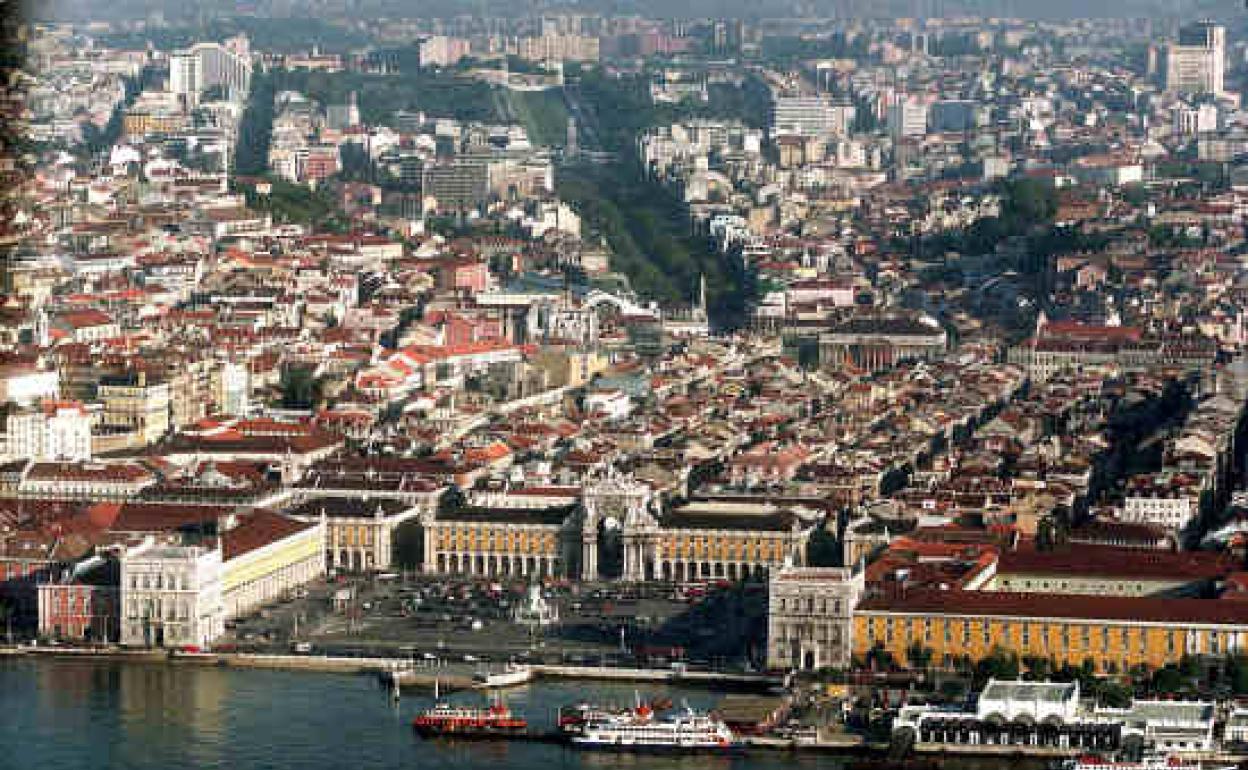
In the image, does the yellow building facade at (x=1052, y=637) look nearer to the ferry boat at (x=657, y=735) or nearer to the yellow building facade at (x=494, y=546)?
the ferry boat at (x=657, y=735)

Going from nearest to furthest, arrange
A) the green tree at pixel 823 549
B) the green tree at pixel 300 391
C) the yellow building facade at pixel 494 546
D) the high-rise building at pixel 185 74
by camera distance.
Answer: the green tree at pixel 823 549 < the yellow building facade at pixel 494 546 < the green tree at pixel 300 391 < the high-rise building at pixel 185 74

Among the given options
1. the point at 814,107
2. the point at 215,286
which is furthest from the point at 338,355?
the point at 814,107

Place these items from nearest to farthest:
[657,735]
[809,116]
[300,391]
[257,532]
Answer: [657,735] → [257,532] → [300,391] → [809,116]

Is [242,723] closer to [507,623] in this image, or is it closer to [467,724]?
[467,724]

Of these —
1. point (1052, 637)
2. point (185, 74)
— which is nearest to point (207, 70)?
point (185, 74)

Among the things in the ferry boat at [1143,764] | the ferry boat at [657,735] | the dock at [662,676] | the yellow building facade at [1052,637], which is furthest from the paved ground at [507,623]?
the ferry boat at [1143,764]

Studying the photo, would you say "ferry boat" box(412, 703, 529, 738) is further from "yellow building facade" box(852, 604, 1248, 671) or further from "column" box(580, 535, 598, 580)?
"column" box(580, 535, 598, 580)

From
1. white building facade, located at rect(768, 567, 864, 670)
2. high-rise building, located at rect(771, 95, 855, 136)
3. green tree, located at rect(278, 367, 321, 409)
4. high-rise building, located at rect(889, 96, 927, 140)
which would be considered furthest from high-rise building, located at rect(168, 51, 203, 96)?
white building facade, located at rect(768, 567, 864, 670)
